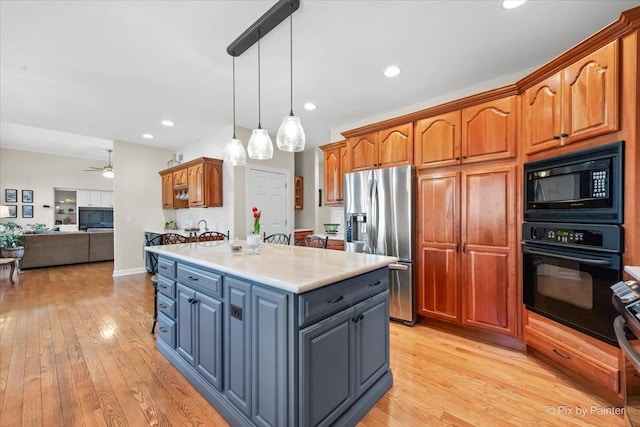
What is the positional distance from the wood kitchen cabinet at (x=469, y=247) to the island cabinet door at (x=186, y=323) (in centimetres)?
222

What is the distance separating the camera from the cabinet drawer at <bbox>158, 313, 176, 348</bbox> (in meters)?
2.16

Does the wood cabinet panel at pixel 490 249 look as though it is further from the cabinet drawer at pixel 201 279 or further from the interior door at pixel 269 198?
the interior door at pixel 269 198

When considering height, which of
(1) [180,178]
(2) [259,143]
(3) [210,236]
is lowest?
(3) [210,236]

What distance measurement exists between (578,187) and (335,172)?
9.30ft

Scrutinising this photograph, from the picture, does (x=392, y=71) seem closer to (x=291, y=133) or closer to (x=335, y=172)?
(x=291, y=133)

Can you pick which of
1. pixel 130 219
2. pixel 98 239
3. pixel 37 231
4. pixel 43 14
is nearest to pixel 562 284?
pixel 43 14

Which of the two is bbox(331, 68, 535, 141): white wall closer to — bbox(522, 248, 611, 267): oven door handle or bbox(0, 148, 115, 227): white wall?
bbox(522, 248, 611, 267): oven door handle

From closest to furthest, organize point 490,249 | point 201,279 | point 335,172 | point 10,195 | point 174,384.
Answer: point 201,279
point 174,384
point 490,249
point 335,172
point 10,195

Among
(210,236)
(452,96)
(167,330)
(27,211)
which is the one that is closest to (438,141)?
(452,96)

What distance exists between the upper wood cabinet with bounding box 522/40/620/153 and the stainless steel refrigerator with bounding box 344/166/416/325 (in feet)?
3.57

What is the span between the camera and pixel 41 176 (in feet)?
25.0

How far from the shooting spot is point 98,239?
651cm

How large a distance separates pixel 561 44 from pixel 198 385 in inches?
158

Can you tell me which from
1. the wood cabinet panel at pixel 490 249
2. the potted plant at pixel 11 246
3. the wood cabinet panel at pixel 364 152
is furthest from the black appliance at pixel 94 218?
the wood cabinet panel at pixel 490 249
